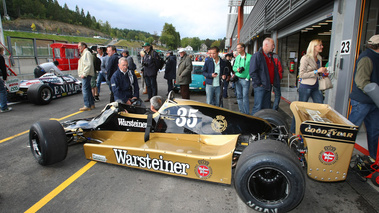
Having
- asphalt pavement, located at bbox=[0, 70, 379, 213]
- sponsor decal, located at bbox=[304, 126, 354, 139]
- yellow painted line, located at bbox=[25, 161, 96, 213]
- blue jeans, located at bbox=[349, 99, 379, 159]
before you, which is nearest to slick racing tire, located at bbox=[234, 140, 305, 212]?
asphalt pavement, located at bbox=[0, 70, 379, 213]

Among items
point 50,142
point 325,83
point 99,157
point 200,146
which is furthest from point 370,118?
point 50,142

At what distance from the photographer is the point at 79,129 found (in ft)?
13.4

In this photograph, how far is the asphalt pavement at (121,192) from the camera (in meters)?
2.61

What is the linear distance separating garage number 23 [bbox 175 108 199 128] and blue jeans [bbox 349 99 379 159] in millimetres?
2371


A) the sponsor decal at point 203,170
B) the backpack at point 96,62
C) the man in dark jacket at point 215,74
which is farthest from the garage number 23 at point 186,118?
the backpack at point 96,62

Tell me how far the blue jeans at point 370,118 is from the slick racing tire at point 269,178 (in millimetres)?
1594

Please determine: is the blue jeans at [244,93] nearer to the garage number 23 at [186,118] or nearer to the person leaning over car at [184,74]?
the person leaning over car at [184,74]

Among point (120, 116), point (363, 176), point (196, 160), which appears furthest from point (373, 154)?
point (120, 116)

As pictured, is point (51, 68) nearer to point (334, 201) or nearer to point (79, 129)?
point (79, 129)

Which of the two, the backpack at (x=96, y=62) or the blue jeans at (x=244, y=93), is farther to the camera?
the backpack at (x=96, y=62)

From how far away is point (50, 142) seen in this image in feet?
11.2

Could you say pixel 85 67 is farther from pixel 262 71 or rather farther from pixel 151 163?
pixel 262 71

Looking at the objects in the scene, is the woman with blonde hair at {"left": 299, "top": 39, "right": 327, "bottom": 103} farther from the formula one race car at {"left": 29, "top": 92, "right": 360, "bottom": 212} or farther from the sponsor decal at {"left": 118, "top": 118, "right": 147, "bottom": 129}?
the sponsor decal at {"left": 118, "top": 118, "right": 147, "bottom": 129}

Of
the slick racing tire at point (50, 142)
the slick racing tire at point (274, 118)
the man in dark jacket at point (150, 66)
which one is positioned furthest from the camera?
the man in dark jacket at point (150, 66)
